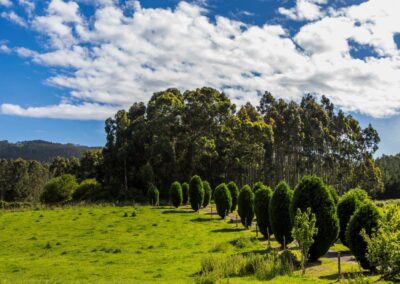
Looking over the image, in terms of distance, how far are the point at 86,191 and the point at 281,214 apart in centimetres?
6328

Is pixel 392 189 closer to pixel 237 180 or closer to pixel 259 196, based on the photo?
pixel 237 180

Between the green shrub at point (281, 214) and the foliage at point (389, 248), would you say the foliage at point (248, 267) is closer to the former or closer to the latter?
the foliage at point (389, 248)

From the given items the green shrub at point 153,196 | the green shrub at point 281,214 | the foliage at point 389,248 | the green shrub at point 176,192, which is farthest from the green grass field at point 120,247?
the green shrub at point 153,196

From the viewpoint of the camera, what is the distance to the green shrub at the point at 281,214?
28.3m

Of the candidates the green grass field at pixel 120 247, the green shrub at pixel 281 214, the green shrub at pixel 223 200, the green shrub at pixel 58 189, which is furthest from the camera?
the green shrub at pixel 58 189

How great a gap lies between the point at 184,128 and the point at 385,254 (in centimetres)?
6559

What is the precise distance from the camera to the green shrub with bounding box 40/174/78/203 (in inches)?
3019

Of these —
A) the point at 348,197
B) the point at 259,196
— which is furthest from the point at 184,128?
the point at 348,197

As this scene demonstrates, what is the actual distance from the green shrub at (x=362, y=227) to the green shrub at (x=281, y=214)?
6.99 m

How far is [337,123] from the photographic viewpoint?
93.4 m

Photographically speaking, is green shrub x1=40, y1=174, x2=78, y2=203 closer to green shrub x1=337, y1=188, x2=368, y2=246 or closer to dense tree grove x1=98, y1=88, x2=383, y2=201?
dense tree grove x1=98, y1=88, x2=383, y2=201

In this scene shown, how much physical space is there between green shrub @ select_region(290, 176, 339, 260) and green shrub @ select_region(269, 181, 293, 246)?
8.79 ft

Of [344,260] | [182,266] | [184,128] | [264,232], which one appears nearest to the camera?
[182,266]

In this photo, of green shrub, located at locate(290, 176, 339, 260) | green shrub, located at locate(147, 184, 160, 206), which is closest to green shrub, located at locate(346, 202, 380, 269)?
green shrub, located at locate(290, 176, 339, 260)
